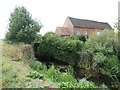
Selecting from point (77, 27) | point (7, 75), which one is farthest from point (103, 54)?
point (77, 27)

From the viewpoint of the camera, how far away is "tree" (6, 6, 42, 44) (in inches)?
681

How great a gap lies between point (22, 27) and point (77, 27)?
60.9ft

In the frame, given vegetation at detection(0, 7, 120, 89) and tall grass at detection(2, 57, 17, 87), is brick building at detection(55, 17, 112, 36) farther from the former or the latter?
tall grass at detection(2, 57, 17, 87)

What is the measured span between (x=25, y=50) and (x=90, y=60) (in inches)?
196

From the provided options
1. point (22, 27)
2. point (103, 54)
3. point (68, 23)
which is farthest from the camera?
point (68, 23)

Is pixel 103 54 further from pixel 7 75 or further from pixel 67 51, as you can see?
pixel 7 75

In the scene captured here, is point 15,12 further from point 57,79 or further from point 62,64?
point 57,79

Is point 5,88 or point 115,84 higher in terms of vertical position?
point 5,88

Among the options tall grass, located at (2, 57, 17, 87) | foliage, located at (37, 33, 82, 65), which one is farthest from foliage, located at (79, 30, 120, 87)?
tall grass, located at (2, 57, 17, 87)

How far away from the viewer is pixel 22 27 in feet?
57.7

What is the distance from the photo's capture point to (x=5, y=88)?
804 centimetres

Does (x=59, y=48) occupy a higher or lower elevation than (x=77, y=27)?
lower

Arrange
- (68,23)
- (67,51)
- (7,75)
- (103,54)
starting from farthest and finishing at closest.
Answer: (68,23) → (67,51) → (103,54) → (7,75)

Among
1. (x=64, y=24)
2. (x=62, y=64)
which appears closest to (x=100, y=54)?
(x=62, y=64)
